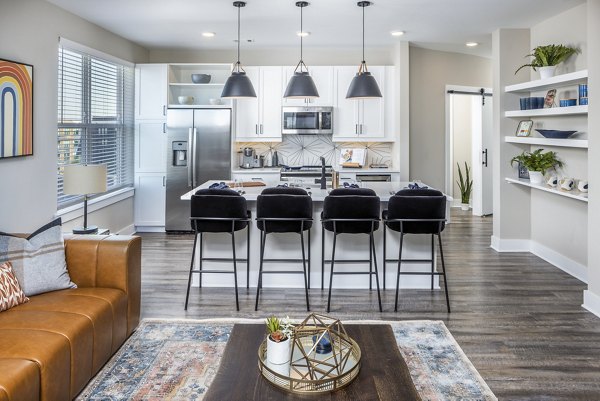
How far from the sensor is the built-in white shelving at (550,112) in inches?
183

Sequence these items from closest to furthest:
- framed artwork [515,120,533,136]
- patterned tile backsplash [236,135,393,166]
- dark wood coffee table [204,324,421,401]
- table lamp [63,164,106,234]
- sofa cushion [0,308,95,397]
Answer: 1. dark wood coffee table [204,324,421,401]
2. sofa cushion [0,308,95,397]
3. table lamp [63,164,106,234]
4. framed artwork [515,120,533,136]
5. patterned tile backsplash [236,135,393,166]

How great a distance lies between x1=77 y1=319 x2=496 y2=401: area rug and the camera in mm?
2789

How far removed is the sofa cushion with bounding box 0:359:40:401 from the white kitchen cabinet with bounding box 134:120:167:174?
5341 millimetres

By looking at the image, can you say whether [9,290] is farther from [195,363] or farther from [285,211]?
[285,211]

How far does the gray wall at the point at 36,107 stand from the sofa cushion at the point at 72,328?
191cm

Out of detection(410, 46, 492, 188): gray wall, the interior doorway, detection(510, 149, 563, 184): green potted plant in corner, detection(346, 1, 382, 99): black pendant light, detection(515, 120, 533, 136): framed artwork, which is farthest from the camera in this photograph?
the interior doorway

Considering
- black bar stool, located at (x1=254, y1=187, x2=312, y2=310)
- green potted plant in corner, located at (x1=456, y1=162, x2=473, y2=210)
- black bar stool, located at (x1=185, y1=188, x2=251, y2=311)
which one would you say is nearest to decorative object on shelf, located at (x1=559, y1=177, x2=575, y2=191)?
black bar stool, located at (x1=254, y1=187, x2=312, y2=310)

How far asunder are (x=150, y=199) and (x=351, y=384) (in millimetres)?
5862

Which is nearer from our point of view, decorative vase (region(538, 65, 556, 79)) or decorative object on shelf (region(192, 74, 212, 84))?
decorative vase (region(538, 65, 556, 79))

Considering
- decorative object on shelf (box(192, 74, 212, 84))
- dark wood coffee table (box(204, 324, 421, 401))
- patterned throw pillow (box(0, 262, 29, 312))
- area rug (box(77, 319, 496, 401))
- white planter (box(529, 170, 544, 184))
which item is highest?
decorative object on shelf (box(192, 74, 212, 84))

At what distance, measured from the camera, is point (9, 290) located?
2.83 m

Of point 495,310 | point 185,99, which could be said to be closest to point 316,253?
point 495,310

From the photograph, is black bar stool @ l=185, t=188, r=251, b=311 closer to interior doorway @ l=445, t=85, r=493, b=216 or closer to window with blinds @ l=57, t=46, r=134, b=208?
window with blinds @ l=57, t=46, r=134, b=208

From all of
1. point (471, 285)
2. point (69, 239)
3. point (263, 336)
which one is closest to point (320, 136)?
point (471, 285)
